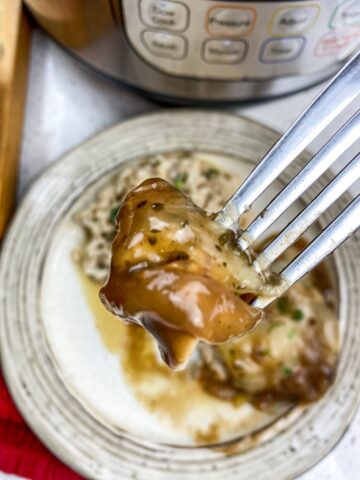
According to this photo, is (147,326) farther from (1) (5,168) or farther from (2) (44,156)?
(2) (44,156)

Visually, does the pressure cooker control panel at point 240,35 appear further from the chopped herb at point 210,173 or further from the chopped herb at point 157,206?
the chopped herb at point 157,206

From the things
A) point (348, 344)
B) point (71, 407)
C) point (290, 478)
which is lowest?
point (71, 407)

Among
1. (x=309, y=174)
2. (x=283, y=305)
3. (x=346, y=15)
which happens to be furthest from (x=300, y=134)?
Result: (x=283, y=305)

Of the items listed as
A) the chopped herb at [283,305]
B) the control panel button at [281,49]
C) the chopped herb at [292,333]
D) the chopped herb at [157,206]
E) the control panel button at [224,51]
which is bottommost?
the chopped herb at [292,333]

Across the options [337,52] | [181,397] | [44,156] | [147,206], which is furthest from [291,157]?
[44,156]

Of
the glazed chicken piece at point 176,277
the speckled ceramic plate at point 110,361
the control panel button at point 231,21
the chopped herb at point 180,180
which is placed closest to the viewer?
the glazed chicken piece at point 176,277

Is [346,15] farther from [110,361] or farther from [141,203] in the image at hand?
[110,361]

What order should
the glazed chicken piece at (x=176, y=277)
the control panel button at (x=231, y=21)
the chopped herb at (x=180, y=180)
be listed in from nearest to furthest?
the glazed chicken piece at (x=176, y=277)
the control panel button at (x=231, y=21)
the chopped herb at (x=180, y=180)

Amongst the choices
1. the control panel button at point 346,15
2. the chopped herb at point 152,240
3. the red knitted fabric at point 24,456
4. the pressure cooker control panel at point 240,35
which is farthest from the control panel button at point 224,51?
the red knitted fabric at point 24,456
